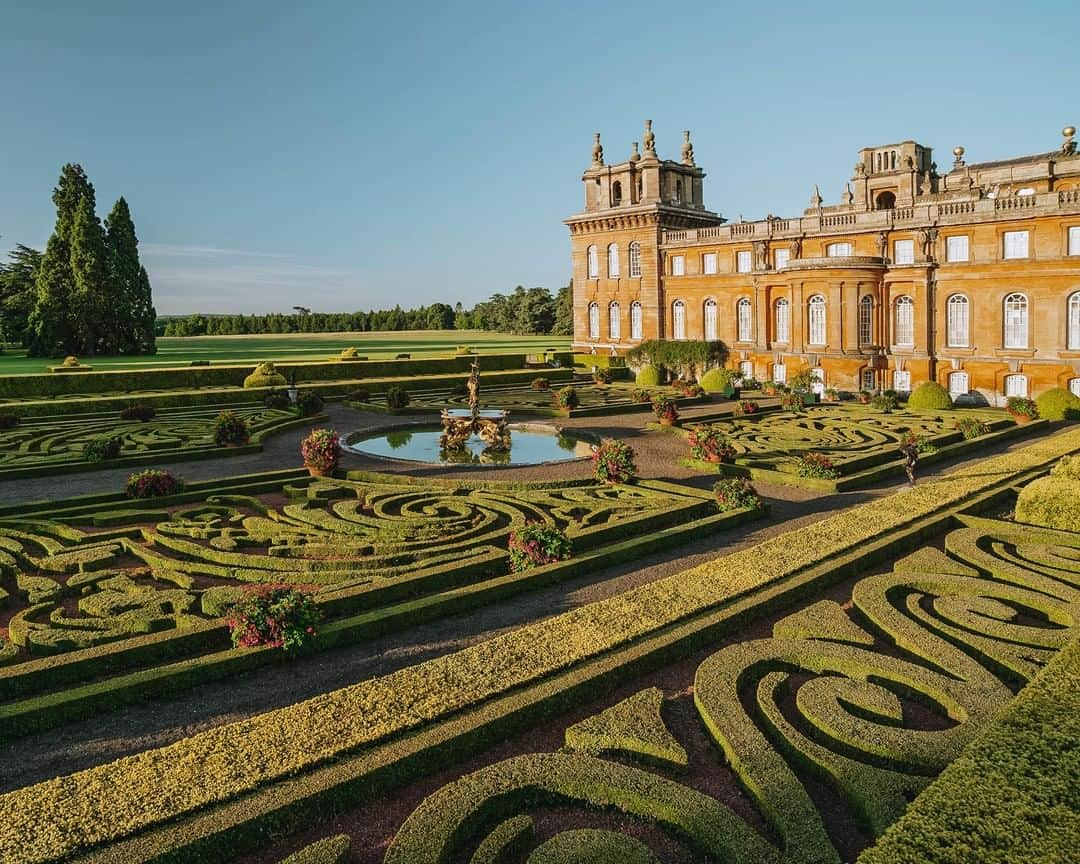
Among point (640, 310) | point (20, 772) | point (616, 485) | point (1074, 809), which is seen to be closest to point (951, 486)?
point (616, 485)

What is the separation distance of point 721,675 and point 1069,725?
3244 mm

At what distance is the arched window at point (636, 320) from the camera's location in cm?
5512

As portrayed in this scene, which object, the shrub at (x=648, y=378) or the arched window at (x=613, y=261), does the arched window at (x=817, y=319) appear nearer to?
the shrub at (x=648, y=378)

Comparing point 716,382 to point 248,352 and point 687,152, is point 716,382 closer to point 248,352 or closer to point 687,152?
point 687,152

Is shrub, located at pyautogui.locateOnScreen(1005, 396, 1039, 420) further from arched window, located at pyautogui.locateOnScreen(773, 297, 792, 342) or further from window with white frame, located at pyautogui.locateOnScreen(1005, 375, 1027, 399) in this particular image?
arched window, located at pyautogui.locateOnScreen(773, 297, 792, 342)

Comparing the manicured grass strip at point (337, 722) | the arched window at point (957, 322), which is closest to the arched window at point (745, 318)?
the arched window at point (957, 322)

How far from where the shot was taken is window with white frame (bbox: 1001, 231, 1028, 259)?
37.0 m

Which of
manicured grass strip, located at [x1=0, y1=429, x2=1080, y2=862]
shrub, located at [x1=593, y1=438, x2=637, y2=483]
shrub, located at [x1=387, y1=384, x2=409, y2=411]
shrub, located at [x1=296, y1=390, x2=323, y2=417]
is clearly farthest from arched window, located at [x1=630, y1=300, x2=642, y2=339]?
manicured grass strip, located at [x1=0, y1=429, x2=1080, y2=862]

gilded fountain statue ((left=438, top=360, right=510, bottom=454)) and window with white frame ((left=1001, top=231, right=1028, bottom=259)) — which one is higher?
window with white frame ((left=1001, top=231, right=1028, bottom=259))

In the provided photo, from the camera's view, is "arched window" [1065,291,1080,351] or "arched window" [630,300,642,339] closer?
"arched window" [1065,291,1080,351]

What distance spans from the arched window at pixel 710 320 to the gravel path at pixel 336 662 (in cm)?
3152

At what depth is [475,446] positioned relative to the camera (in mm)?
26250

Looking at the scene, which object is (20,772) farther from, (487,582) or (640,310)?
(640,310)

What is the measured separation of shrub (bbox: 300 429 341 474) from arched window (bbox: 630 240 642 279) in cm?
3788
